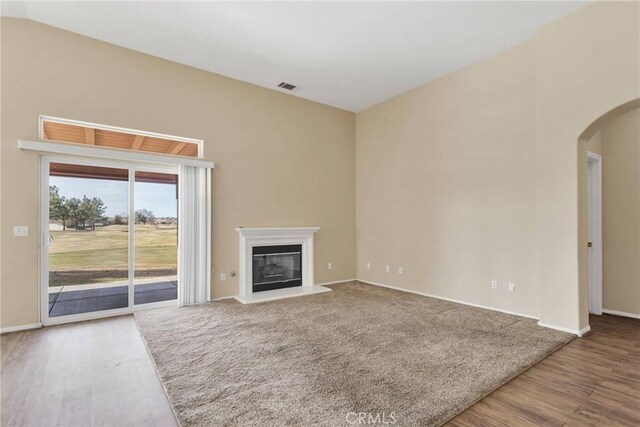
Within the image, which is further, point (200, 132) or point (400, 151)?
point (400, 151)

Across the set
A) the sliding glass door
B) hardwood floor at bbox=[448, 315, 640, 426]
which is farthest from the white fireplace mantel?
hardwood floor at bbox=[448, 315, 640, 426]

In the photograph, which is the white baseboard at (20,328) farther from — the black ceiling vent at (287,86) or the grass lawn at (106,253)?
the black ceiling vent at (287,86)

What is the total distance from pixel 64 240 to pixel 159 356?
2289 millimetres

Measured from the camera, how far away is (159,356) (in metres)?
2.89

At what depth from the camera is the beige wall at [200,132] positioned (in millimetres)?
3566

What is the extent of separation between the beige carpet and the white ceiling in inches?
144

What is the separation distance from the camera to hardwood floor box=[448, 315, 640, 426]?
6.56ft

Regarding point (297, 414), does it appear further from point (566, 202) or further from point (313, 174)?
point (313, 174)

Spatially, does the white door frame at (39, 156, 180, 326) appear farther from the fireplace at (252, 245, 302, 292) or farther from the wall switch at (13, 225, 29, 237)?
the fireplace at (252, 245, 302, 292)

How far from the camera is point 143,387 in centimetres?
240

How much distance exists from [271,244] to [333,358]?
9.88ft

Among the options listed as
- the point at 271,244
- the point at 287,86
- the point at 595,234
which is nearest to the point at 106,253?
the point at 271,244

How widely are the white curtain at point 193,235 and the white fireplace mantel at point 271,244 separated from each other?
60 centimetres

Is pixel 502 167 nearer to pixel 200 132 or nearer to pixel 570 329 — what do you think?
pixel 570 329
